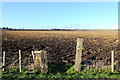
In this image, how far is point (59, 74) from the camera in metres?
7.13

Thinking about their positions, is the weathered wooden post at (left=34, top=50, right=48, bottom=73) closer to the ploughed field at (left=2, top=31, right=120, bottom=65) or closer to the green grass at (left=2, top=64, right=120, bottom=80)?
the green grass at (left=2, top=64, right=120, bottom=80)

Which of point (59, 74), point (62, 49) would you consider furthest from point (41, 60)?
point (62, 49)

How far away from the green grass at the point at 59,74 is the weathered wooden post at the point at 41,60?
29cm

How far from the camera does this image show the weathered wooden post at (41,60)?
7601mm

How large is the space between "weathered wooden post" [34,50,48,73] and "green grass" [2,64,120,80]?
0.29 meters

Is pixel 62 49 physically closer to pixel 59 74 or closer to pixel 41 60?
pixel 41 60

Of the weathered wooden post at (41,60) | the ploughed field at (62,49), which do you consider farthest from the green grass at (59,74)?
the ploughed field at (62,49)

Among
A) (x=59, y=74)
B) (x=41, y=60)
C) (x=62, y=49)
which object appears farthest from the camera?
(x=62, y=49)

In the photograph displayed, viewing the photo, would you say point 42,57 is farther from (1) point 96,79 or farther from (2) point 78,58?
(1) point 96,79

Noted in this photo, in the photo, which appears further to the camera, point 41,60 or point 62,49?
point 62,49

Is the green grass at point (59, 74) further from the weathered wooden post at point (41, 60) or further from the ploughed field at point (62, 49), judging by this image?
the ploughed field at point (62, 49)

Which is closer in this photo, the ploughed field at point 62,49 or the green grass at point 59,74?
the green grass at point 59,74

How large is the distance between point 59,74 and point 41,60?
125 centimetres

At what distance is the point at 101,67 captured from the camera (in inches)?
311
